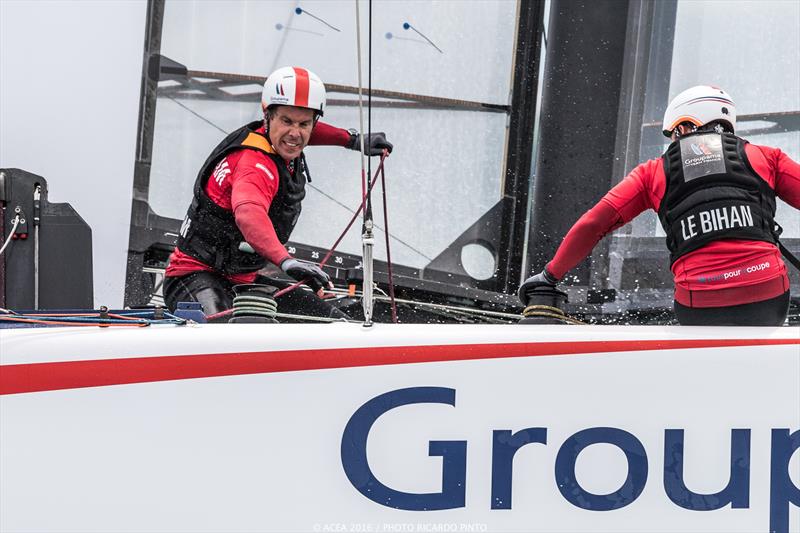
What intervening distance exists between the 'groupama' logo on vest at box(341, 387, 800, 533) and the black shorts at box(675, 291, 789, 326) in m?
0.45

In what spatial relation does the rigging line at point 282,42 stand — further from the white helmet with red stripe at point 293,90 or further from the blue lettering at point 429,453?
the blue lettering at point 429,453

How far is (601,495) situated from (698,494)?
7.3 inches

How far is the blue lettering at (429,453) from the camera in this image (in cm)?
214

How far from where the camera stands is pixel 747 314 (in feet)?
8.50

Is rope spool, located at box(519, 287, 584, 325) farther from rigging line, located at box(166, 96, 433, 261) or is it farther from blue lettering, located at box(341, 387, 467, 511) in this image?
rigging line, located at box(166, 96, 433, 261)

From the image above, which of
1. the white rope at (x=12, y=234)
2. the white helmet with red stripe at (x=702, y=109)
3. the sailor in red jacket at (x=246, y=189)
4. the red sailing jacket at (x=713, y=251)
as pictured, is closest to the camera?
the red sailing jacket at (x=713, y=251)

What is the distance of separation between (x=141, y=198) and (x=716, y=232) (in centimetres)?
227

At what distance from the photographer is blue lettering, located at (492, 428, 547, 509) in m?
2.16

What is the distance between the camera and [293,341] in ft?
7.06

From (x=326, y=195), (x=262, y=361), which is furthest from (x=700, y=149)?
(x=326, y=195)

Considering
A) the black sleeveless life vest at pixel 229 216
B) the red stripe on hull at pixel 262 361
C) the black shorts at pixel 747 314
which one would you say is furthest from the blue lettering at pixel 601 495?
the black sleeveless life vest at pixel 229 216

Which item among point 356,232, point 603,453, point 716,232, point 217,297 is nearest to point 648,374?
point 603,453

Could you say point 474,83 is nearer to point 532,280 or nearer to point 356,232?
point 356,232

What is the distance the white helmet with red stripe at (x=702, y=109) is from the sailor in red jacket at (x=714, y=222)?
54mm
